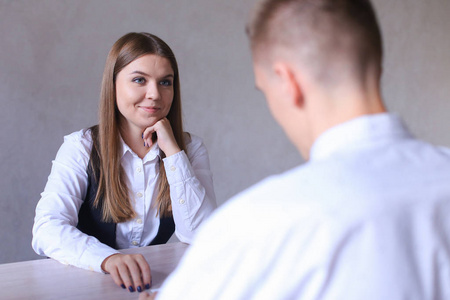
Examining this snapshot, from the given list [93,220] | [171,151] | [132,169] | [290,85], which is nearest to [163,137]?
[171,151]

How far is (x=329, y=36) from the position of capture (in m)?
0.66

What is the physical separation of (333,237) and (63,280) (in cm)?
102

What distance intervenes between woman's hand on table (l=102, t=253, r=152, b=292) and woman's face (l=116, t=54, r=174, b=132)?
26.7 inches

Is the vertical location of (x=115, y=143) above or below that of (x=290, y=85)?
below

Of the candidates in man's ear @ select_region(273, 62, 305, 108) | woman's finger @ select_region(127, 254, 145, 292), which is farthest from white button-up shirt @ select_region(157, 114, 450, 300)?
woman's finger @ select_region(127, 254, 145, 292)

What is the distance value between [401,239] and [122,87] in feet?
4.94

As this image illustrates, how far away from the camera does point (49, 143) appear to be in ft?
10.2

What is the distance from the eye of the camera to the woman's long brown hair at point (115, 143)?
185 cm

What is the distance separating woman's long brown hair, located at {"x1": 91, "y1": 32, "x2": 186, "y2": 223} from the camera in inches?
72.7

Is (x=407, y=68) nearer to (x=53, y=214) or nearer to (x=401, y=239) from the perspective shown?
(x=53, y=214)

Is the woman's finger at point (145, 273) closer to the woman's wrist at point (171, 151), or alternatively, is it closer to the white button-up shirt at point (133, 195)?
the white button-up shirt at point (133, 195)

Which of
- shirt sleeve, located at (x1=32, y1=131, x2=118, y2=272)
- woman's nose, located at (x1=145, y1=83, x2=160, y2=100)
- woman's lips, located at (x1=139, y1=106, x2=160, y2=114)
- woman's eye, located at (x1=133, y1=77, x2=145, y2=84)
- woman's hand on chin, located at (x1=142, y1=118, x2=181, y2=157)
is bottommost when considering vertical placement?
shirt sleeve, located at (x1=32, y1=131, x2=118, y2=272)

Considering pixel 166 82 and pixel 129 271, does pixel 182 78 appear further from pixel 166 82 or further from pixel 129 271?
pixel 129 271

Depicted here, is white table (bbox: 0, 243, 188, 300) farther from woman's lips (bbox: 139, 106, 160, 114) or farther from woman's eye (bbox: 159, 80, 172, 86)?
woman's eye (bbox: 159, 80, 172, 86)
